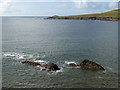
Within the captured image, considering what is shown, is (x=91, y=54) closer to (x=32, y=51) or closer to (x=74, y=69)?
(x=74, y=69)

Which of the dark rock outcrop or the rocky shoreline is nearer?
the rocky shoreline

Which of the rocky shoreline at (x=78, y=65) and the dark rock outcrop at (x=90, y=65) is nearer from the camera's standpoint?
the rocky shoreline at (x=78, y=65)

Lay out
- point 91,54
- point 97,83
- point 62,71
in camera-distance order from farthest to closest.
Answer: point 91,54, point 62,71, point 97,83

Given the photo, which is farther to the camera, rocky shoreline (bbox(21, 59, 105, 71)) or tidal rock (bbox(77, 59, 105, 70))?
tidal rock (bbox(77, 59, 105, 70))

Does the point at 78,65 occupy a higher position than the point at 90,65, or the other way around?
the point at 90,65

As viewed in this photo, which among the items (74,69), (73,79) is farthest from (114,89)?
(74,69)

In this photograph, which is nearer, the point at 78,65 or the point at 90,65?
the point at 90,65

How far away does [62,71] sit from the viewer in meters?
53.0

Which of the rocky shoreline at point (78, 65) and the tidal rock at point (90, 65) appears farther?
the tidal rock at point (90, 65)

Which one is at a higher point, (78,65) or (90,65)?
(90,65)

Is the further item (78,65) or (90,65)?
(78,65)

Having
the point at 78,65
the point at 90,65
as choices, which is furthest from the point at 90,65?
the point at 78,65

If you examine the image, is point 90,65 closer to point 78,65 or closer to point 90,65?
point 90,65

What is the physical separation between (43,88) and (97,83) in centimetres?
1553
